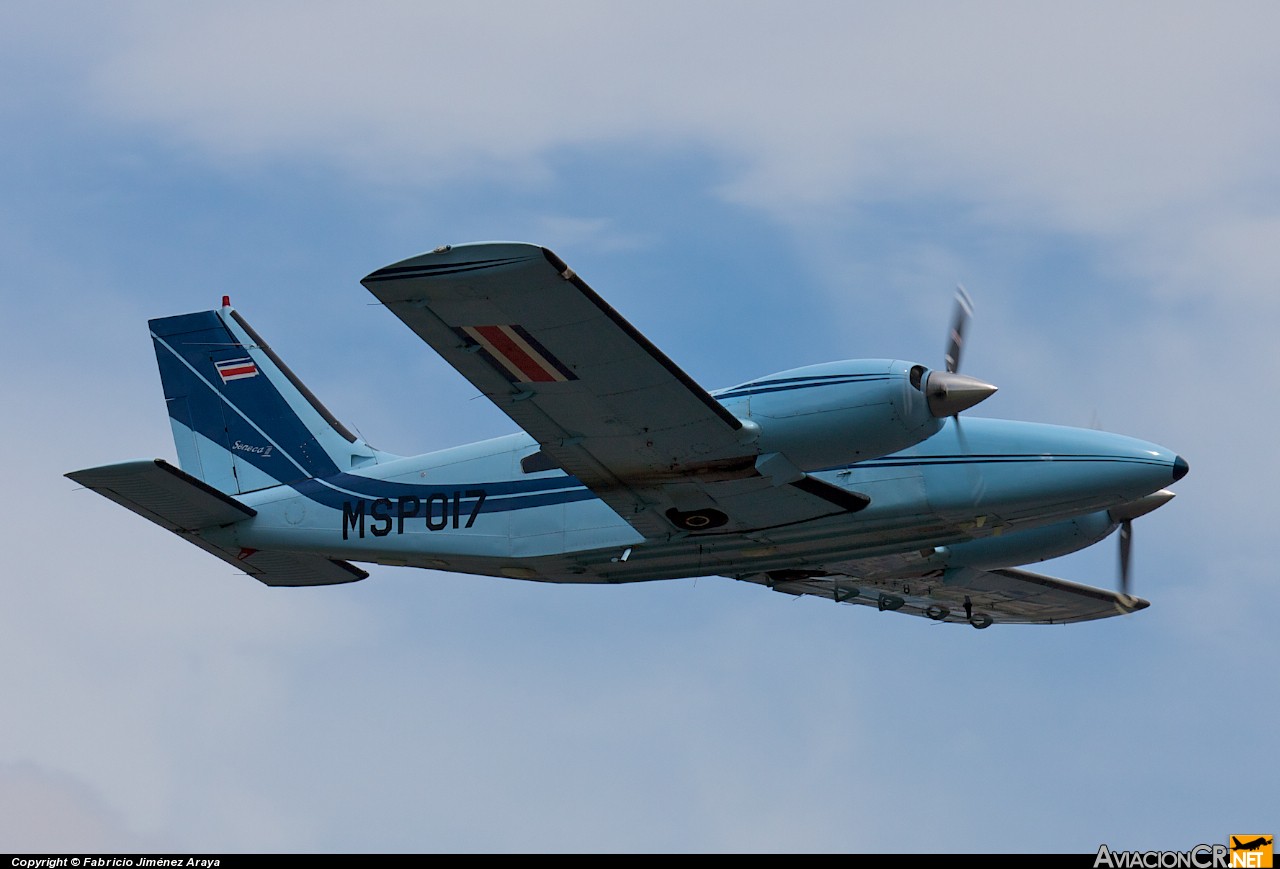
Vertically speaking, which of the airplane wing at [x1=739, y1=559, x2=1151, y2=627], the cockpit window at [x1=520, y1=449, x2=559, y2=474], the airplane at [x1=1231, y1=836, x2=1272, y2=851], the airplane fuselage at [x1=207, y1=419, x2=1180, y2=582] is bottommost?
the airplane at [x1=1231, y1=836, x2=1272, y2=851]

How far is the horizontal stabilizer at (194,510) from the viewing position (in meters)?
27.0

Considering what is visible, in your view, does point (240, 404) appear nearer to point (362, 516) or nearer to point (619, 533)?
point (362, 516)

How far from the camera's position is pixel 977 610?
35562 millimetres

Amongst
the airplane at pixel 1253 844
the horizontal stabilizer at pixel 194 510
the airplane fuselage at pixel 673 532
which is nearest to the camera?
the airplane at pixel 1253 844

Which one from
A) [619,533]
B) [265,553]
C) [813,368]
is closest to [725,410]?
[813,368]

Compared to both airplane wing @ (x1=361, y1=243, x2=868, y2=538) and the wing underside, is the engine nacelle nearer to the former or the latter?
airplane wing @ (x1=361, y1=243, x2=868, y2=538)

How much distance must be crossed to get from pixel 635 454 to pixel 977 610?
43.0 ft

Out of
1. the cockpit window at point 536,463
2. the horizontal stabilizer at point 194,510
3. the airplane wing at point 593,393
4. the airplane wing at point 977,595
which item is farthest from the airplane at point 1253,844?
the horizontal stabilizer at point 194,510

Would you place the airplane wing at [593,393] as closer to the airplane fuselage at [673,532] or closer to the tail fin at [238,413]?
the airplane fuselage at [673,532]

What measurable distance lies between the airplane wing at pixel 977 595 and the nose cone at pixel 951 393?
6.96 meters

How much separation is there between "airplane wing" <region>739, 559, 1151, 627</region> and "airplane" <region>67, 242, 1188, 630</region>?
113mm

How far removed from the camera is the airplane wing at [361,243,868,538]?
21.6m

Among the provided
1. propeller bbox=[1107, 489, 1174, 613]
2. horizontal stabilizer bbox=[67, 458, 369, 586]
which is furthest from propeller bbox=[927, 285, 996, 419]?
horizontal stabilizer bbox=[67, 458, 369, 586]

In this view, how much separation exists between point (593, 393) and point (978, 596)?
1403 centimetres
